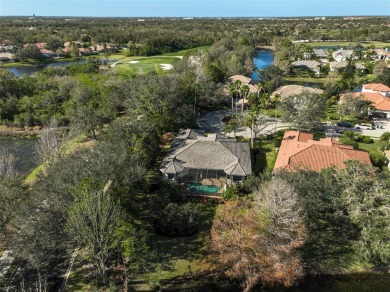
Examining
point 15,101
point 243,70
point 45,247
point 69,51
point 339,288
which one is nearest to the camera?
point 45,247

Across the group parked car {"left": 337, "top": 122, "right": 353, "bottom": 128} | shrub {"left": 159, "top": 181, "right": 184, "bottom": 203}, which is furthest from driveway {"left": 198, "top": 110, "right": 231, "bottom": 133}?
shrub {"left": 159, "top": 181, "right": 184, "bottom": 203}

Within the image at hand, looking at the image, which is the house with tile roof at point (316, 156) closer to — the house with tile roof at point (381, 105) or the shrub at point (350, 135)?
the shrub at point (350, 135)

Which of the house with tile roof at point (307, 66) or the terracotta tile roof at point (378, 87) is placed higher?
the house with tile roof at point (307, 66)

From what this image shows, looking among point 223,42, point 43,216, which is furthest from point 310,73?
point 43,216

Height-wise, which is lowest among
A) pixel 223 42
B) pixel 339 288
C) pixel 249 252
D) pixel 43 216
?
pixel 339 288

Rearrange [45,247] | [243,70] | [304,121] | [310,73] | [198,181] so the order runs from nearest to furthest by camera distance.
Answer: [45,247]
[198,181]
[304,121]
[243,70]
[310,73]

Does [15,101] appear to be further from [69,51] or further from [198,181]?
[69,51]

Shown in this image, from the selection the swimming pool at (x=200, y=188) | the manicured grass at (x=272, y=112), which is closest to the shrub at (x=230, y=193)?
the swimming pool at (x=200, y=188)
